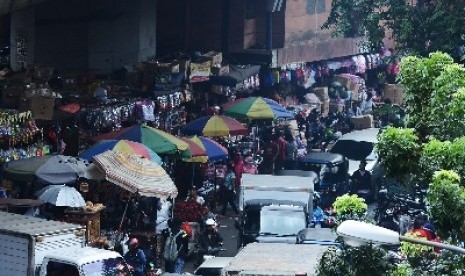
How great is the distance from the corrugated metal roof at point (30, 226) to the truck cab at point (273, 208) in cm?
490

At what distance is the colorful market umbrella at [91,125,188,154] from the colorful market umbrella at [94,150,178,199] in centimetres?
229

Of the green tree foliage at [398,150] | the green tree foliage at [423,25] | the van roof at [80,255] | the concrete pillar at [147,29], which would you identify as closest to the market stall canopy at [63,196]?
the van roof at [80,255]

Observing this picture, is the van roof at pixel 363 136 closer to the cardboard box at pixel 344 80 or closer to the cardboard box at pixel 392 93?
the cardboard box at pixel 392 93

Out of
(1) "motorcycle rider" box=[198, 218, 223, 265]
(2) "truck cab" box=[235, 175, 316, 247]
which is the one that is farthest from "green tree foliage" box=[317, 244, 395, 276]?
(1) "motorcycle rider" box=[198, 218, 223, 265]

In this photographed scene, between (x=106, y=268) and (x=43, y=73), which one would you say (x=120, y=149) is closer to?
(x=43, y=73)

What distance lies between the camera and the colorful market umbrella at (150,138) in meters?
25.0

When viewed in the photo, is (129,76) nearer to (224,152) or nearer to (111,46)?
(111,46)

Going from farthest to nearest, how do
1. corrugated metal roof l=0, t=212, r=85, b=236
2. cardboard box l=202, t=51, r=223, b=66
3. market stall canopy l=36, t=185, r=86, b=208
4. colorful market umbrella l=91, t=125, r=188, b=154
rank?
cardboard box l=202, t=51, r=223, b=66 < colorful market umbrella l=91, t=125, r=188, b=154 < market stall canopy l=36, t=185, r=86, b=208 < corrugated metal roof l=0, t=212, r=85, b=236

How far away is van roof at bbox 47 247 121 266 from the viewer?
17.3 meters

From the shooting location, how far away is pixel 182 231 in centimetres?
2189

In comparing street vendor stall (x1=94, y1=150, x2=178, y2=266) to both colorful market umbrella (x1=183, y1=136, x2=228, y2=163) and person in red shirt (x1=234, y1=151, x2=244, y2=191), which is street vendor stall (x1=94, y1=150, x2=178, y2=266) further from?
person in red shirt (x1=234, y1=151, x2=244, y2=191)

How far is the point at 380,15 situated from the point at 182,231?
31.2ft

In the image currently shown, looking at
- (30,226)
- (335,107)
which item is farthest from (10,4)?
(335,107)

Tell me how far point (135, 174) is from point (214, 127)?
7017 millimetres
